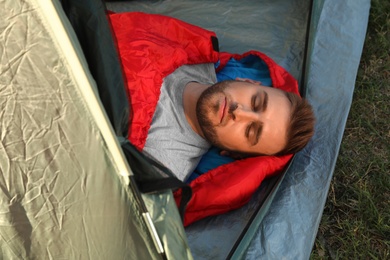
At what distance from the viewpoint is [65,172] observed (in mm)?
1125

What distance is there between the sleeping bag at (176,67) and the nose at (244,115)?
0.43 ft

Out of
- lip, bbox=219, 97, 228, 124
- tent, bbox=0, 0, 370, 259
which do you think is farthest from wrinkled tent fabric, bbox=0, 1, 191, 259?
lip, bbox=219, 97, 228, 124

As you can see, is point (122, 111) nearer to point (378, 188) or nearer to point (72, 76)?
point (72, 76)

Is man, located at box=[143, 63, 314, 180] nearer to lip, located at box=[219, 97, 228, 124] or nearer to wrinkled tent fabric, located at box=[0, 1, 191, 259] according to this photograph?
lip, located at box=[219, 97, 228, 124]

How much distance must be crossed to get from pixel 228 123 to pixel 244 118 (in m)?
0.05

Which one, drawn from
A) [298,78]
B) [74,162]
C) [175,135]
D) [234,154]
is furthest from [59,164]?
[298,78]

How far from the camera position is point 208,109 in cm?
173

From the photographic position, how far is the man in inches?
67.4

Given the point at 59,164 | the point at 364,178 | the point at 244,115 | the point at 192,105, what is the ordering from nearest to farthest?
the point at 59,164 < the point at 244,115 < the point at 192,105 < the point at 364,178

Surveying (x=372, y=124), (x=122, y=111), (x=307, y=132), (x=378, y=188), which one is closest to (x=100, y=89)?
(x=122, y=111)

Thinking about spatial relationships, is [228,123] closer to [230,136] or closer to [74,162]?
[230,136]

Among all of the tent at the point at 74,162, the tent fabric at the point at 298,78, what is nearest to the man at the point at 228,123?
the tent fabric at the point at 298,78

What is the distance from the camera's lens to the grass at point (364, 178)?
1787 mm

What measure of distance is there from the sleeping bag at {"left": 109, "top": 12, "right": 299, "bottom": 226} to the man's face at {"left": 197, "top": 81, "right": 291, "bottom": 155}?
56 millimetres
